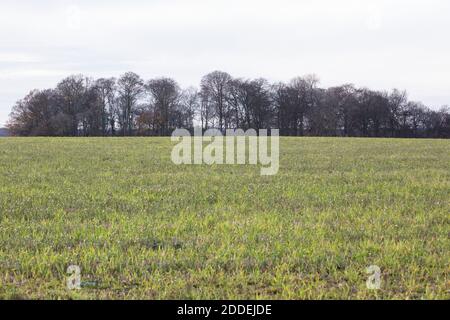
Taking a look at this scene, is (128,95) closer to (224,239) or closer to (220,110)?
(220,110)

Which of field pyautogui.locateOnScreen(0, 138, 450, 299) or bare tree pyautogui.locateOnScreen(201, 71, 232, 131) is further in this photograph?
bare tree pyautogui.locateOnScreen(201, 71, 232, 131)

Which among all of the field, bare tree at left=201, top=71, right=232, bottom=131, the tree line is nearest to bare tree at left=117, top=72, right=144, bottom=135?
the tree line

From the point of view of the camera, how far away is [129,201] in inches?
471

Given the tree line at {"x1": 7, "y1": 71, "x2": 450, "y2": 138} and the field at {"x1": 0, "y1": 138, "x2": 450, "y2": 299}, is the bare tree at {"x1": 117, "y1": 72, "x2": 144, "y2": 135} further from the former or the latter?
the field at {"x1": 0, "y1": 138, "x2": 450, "y2": 299}

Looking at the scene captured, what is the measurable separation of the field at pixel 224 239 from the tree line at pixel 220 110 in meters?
94.4

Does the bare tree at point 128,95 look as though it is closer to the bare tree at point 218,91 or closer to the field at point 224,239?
the bare tree at point 218,91

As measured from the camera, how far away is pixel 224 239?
26.7ft

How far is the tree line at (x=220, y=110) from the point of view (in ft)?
363

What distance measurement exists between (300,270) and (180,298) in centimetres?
183

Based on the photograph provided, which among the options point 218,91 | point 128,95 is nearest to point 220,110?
point 218,91

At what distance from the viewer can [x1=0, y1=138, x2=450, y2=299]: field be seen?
600 centimetres

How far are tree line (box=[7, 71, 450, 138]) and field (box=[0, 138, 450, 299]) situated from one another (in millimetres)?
94428
